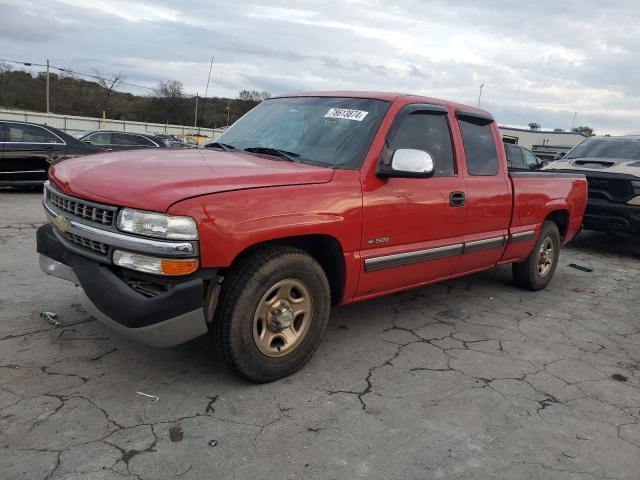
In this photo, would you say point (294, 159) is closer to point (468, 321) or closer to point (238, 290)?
point (238, 290)

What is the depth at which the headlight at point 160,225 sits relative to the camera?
2.73 m

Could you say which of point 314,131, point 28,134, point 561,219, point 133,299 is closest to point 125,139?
point 28,134

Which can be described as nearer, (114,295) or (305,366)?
(114,295)

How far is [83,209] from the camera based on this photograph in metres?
3.07

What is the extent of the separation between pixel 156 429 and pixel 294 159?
1.93 m

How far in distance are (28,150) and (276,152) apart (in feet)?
26.9

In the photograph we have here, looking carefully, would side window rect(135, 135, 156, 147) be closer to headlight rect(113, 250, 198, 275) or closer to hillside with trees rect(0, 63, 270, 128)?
headlight rect(113, 250, 198, 275)

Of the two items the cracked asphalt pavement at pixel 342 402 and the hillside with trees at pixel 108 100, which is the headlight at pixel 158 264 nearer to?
the cracked asphalt pavement at pixel 342 402

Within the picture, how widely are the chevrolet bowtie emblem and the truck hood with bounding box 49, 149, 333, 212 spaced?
18cm

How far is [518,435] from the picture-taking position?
2.91 metres

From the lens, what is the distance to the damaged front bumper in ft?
9.10

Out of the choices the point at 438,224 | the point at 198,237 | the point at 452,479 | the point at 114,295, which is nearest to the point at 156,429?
the point at 114,295

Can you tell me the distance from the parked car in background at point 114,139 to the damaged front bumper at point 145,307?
38.9ft

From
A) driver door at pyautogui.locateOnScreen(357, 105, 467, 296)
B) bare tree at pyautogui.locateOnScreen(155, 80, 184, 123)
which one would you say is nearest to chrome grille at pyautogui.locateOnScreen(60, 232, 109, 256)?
driver door at pyautogui.locateOnScreen(357, 105, 467, 296)
